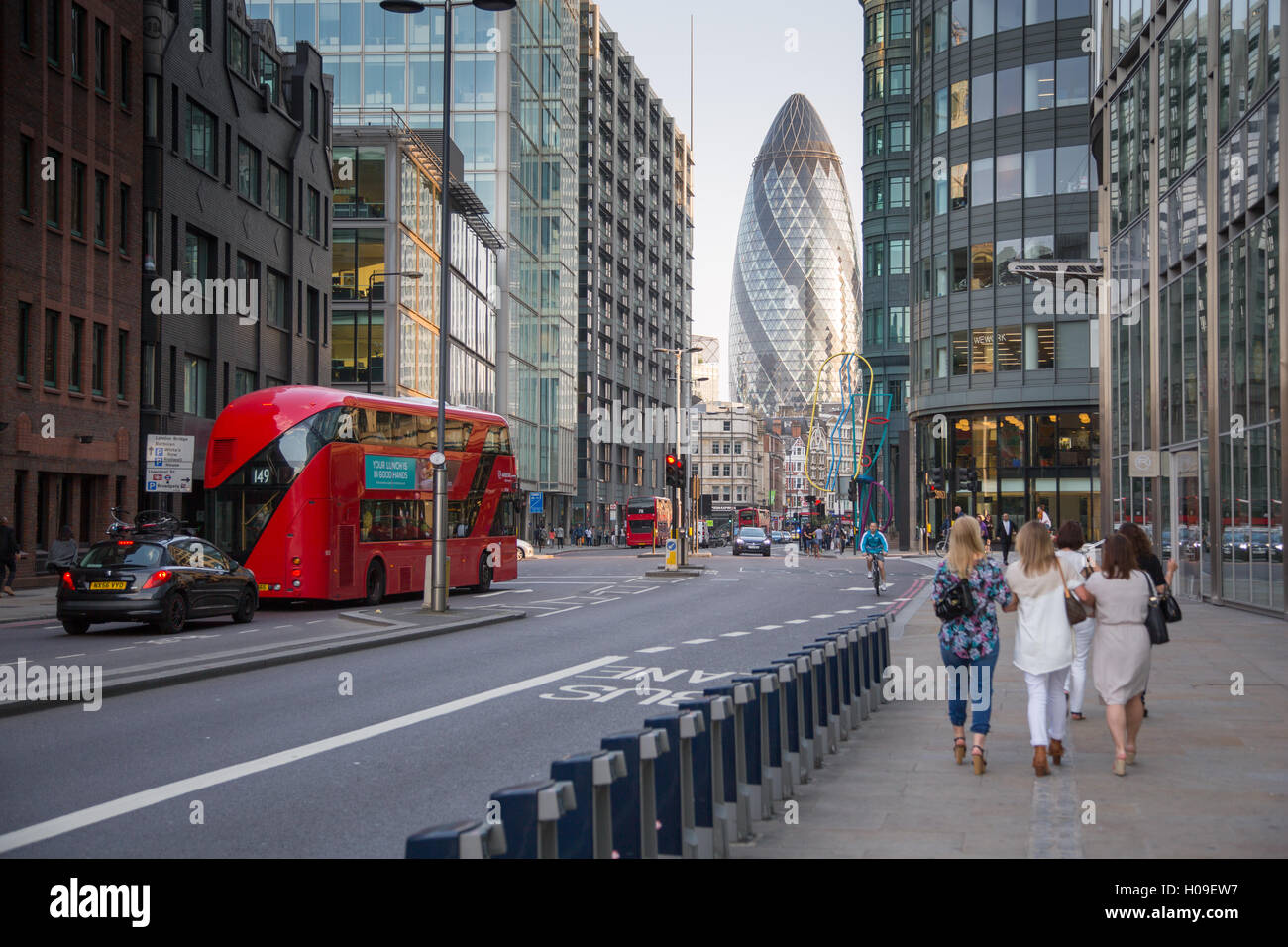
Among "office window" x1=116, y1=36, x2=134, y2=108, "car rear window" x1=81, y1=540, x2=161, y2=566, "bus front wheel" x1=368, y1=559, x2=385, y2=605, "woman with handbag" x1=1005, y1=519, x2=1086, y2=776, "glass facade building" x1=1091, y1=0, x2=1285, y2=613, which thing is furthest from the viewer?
"office window" x1=116, y1=36, x2=134, y2=108

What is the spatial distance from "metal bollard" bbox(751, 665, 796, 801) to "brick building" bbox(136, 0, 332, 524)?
32399 mm

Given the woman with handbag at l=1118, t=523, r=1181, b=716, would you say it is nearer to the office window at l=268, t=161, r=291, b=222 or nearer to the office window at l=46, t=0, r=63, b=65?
the office window at l=46, t=0, r=63, b=65

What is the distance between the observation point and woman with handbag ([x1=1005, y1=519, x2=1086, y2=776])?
9500mm

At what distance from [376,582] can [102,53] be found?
56.9ft

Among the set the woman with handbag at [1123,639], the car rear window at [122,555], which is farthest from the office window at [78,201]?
the woman with handbag at [1123,639]

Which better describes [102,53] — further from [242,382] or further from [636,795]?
[636,795]

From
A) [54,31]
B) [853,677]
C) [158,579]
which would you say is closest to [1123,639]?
[853,677]

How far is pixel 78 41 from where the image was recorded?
34.4 m

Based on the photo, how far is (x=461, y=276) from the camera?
7081 centimetres

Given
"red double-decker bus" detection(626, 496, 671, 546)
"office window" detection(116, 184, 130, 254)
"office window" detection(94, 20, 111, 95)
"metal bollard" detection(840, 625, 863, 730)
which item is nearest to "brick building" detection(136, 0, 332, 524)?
"office window" detection(116, 184, 130, 254)

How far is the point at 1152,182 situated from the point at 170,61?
1041 inches

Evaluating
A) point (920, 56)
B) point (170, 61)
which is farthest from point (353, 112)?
point (170, 61)

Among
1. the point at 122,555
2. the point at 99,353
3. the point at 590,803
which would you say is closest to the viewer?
the point at 590,803

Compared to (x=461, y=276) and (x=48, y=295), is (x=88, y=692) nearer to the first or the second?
(x=48, y=295)
